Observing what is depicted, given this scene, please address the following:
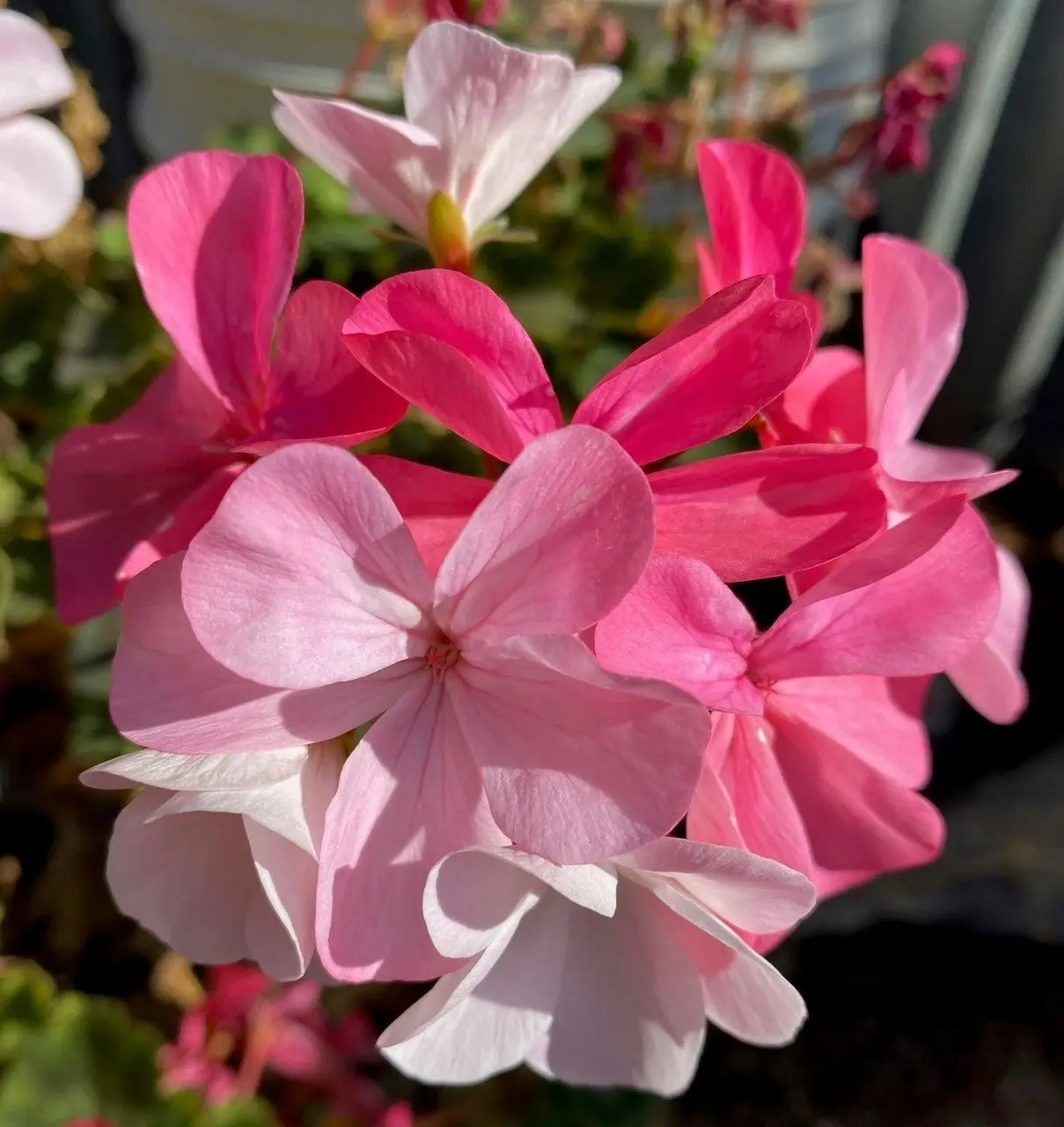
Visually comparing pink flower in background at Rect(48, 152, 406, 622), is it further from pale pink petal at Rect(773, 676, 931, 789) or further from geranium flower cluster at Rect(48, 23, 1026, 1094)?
pale pink petal at Rect(773, 676, 931, 789)

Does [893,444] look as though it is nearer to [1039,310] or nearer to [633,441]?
[633,441]

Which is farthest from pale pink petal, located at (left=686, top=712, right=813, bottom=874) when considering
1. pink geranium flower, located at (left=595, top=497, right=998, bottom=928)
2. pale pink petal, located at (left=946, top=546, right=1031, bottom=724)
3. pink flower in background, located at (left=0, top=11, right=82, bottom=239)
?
pink flower in background, located at (left=0, top=11, right=82, bottom=239)

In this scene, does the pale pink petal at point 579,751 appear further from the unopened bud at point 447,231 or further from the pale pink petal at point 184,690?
the unopened bud at point 447,231

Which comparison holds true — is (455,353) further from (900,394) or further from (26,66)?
(26,66)

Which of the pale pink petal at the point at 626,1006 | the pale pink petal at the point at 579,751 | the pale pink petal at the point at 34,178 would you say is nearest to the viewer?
the pale pink petal at the point at 579,751

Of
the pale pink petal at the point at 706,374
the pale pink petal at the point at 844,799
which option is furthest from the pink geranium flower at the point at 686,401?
the pale pink petal at the point at 844,799

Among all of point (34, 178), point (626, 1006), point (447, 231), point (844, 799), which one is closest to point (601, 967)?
point (626, 1006)
